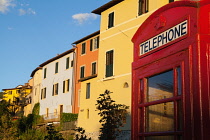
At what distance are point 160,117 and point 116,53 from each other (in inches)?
828

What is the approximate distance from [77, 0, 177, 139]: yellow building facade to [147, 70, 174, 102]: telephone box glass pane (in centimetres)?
1807

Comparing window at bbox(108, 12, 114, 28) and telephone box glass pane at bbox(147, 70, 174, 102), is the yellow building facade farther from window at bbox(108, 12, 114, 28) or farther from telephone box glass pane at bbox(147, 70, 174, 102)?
Result: telephone box glass pane at bbox(147, 70, 174, 102)

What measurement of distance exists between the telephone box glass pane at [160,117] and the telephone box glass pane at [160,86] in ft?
0.32

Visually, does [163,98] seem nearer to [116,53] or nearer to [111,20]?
[116,53]

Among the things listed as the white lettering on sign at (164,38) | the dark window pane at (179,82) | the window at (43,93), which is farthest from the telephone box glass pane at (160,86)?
the window at (43,93)

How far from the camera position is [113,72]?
82.0 ft

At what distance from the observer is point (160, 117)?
3.88 meters

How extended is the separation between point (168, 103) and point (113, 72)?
21.3 m

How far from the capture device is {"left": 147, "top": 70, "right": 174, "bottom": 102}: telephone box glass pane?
3770 millimetres

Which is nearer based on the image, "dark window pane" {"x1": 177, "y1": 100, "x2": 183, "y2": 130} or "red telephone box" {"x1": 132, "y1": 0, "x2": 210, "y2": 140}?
"red telephone box" {"x1": 132, "y1": 0, "x2": 210, "y2": 140}

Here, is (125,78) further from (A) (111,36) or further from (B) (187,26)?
(B) (187,26)

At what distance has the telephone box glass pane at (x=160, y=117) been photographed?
3.70 meters

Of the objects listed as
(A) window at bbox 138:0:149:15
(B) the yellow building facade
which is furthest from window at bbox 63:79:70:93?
(A) window at bbox 138:0:149:15

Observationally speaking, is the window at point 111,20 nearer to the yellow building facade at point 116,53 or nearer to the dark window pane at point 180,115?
the yellow building facade at point 116,53
